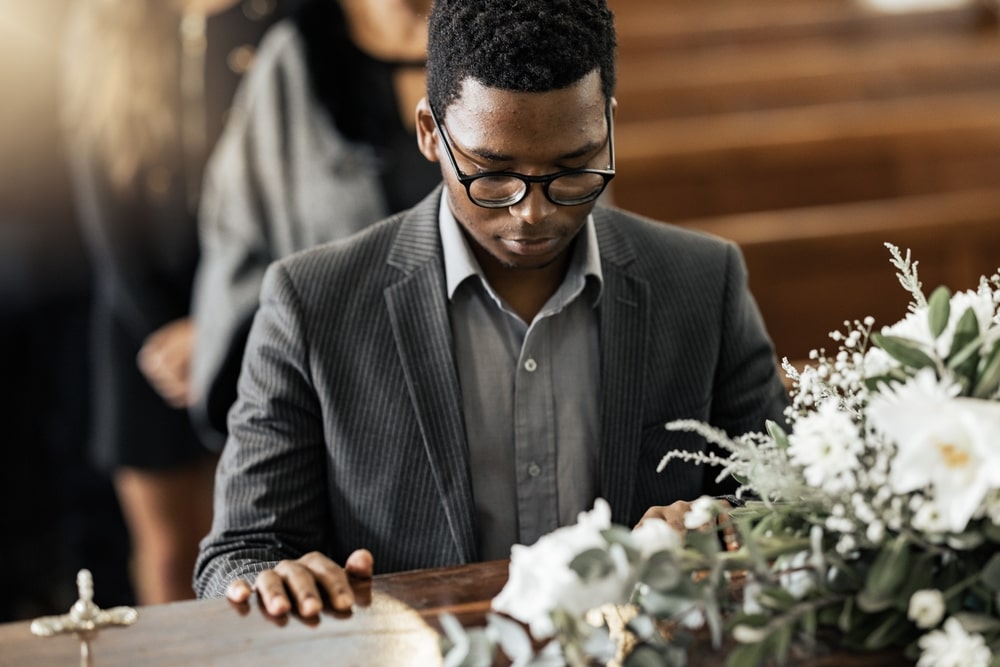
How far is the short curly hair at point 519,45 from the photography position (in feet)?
4.53

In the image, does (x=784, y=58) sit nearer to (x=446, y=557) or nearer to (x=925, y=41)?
(x=925, y=41)

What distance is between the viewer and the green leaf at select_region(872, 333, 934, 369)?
41.1 inches

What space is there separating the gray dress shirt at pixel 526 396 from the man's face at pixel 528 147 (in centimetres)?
14

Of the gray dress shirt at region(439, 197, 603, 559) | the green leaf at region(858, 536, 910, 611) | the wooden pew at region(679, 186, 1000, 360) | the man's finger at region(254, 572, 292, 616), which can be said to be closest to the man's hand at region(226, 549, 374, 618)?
the man's finger at region(254, 572, 292, 616)

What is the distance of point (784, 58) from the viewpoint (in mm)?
3881

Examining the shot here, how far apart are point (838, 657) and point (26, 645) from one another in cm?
75

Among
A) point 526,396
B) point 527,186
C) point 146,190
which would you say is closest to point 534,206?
point 527,186

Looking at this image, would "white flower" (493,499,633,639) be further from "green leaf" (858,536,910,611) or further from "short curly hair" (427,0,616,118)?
A: "short curly hair" (427,0,616,118)

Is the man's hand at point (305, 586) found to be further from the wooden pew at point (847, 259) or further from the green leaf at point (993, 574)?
the wooden pew at point (847, 259)

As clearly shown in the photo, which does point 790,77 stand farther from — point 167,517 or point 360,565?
point 360,565

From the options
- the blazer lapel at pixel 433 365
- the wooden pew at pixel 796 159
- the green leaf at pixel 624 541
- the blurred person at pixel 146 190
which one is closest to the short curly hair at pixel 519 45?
the blazer lapel at pixel 433 365

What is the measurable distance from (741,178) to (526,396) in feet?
6.65

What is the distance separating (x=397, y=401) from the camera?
5.12 feet

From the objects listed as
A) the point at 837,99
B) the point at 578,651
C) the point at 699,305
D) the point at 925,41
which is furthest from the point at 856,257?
the point at 578,651
